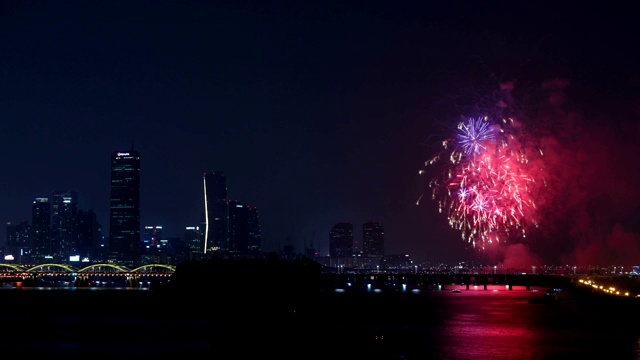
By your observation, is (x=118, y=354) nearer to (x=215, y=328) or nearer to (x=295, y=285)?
(x=215, y=328)

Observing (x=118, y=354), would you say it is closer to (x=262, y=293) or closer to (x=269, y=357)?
(x=269, y=357)

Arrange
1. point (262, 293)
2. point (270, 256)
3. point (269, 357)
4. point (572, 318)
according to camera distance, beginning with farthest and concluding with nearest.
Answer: point (270, 256) < point (262, 293) < point (572, 318) < point (269, 357)

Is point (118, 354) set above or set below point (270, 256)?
below

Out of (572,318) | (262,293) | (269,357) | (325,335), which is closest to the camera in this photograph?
(269,357)

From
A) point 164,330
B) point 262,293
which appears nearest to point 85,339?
point 164,330

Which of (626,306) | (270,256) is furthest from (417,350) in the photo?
(270,256)

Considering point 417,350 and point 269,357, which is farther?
point 417,350
